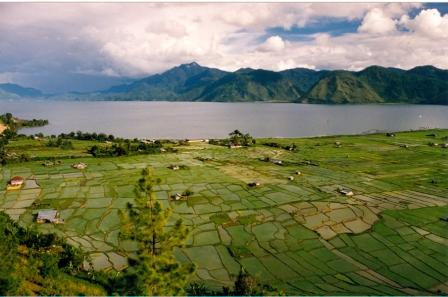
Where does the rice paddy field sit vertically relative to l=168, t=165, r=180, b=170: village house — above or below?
below

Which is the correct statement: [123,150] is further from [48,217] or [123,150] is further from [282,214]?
[282,214]

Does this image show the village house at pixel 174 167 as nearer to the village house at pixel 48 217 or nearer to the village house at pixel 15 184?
the village house at pixel 15 184

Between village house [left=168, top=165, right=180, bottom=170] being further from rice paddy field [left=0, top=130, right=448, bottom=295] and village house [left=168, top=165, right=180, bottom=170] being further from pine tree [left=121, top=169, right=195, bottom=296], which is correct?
pine tree [left=121, top=169, right=195, bottom=296]

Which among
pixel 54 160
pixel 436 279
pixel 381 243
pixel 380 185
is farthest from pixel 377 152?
pixel 54 160

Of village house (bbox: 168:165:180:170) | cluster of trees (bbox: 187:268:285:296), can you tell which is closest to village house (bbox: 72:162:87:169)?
village house (bbox: 168:165:180:170)

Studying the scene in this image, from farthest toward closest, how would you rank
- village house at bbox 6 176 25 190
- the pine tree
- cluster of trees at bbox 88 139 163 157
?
cluster of trees at bbox 88 139 163 157 < village house at bbox 6 176 25 190 < the pine tree

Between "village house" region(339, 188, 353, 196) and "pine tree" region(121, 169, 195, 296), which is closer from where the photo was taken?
"pine tree" region(121, 169, 195, 296)
